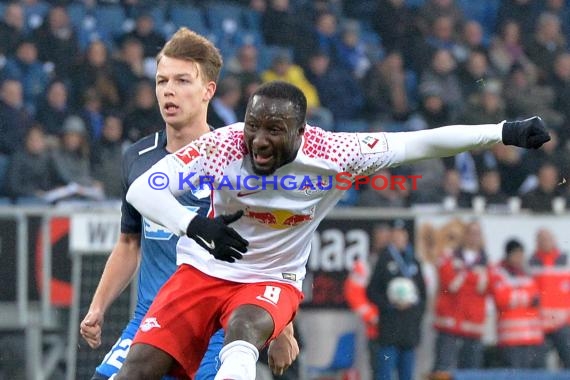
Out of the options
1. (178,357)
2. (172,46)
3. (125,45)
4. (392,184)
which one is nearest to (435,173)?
(392,184)

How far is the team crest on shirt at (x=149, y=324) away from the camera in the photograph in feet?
16.8

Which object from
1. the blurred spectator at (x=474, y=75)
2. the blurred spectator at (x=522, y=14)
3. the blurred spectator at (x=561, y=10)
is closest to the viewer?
the blurred spectator at (x=474, y=75)

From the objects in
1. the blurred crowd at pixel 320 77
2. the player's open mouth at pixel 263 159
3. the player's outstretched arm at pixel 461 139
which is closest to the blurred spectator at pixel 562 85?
the blurred crowd at pixel 320 77

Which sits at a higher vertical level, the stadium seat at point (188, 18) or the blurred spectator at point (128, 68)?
the stadium seat at point (188, 18)

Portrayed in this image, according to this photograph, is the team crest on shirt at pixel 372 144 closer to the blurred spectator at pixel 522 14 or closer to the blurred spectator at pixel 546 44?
the blurred spectator at pixel 546 44

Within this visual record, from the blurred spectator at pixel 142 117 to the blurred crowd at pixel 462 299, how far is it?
2582 millimetres

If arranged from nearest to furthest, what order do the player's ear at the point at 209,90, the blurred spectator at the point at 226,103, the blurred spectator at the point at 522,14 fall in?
1. the player's ear at the point at 209,90
2. the blurred spectator at the point at 226,103
3. the blurred spectator at the point at 522,14

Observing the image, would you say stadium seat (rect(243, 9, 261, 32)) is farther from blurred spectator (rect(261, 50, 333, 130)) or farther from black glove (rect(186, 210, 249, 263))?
black glove (rect(186, 210, 249, 263))

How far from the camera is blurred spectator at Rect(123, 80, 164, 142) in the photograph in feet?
40.3

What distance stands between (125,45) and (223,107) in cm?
159

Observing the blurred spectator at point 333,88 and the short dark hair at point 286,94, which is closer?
the short dark hair at point 286,94

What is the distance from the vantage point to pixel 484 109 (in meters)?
14.6

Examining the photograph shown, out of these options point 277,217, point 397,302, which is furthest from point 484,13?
point 277,217

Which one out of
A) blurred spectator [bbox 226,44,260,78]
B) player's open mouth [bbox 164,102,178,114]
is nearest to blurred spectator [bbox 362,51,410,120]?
blurred spectator [bbox 226,44,260,78]
